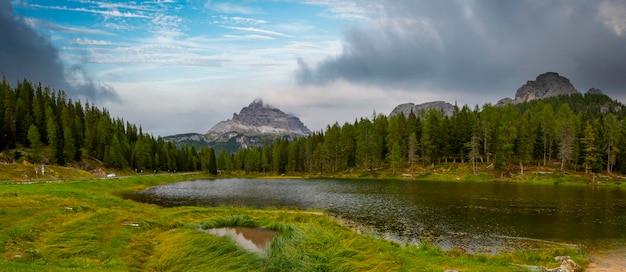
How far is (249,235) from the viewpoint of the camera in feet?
94.2

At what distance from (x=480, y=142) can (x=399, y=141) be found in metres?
27.7

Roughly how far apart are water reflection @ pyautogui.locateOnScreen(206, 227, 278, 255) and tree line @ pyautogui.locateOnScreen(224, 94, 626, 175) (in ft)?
299

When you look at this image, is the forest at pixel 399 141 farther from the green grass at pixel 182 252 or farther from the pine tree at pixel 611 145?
the green grass at pixel 182 252

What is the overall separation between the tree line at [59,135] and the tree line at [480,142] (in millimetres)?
67966

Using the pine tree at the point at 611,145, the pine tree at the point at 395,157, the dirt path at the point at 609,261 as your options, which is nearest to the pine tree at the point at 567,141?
the pine tree at the point at 611,145

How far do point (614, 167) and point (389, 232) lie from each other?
10850cm

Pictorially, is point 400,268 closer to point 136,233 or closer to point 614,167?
point 136,233

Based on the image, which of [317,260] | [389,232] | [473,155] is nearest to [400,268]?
[317,260]

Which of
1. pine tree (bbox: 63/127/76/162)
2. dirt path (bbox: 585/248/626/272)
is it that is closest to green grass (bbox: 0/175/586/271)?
dirt path (bbox: 585/248/626/272)

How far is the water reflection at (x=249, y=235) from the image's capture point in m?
25.1

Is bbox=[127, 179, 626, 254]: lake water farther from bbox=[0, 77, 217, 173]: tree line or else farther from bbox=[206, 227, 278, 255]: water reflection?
bbox=[0, 77, 217, 173]: tree line

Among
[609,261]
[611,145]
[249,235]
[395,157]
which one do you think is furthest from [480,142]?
[249,235]

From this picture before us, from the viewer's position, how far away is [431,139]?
399 ft

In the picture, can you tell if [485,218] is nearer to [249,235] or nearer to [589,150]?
[249,235]
